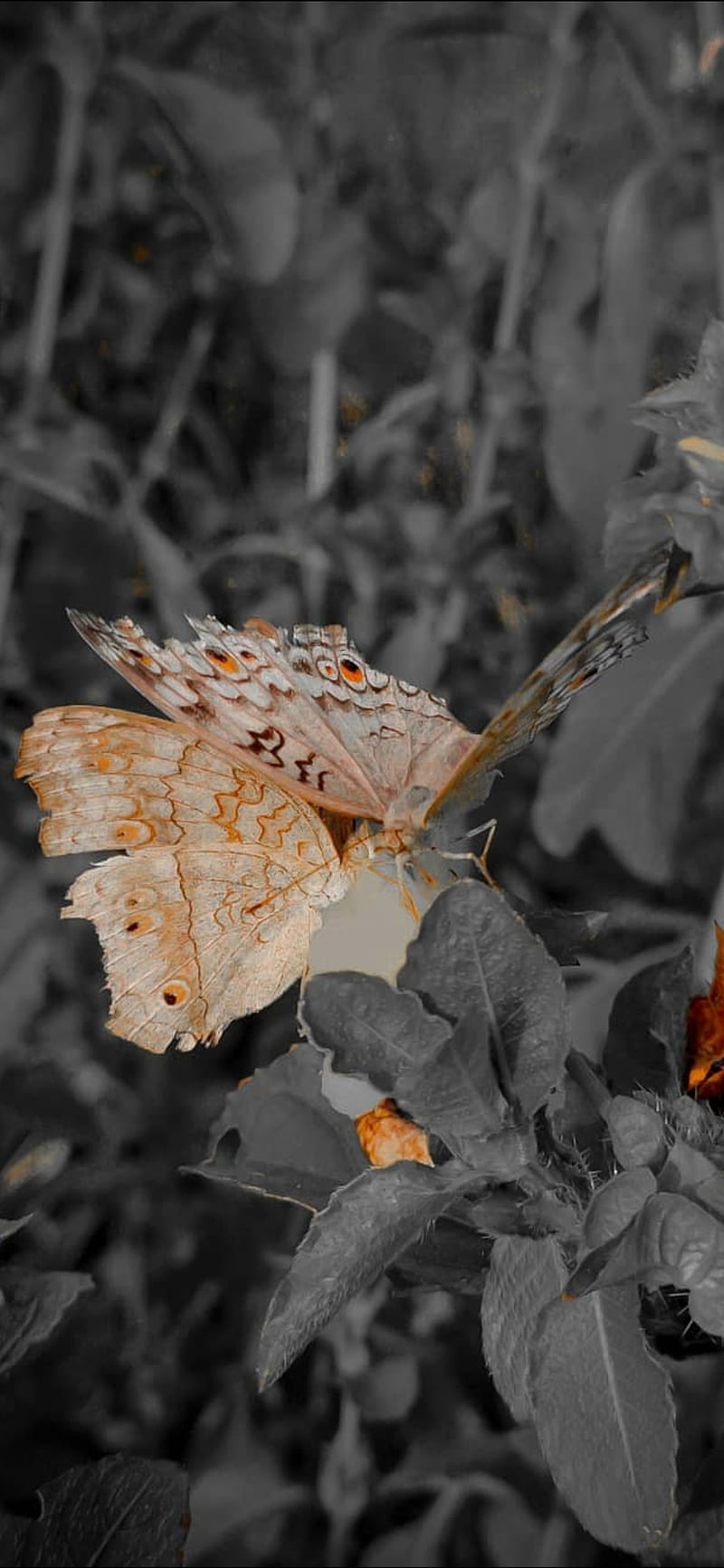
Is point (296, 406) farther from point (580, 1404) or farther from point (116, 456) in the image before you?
point (580, 1404)

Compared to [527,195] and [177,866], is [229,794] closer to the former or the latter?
[177,866]

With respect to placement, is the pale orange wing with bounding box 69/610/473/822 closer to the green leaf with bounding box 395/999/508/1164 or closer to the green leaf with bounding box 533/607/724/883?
the green leaf with bounding box 395/999/508/1164

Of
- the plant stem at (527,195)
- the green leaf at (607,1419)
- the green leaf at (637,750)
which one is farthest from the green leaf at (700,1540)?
the plant stem at (527,195)

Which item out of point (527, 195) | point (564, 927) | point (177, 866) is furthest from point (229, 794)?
Result: point (527, 195)

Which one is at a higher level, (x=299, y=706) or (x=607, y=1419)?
(x=299, y=706)

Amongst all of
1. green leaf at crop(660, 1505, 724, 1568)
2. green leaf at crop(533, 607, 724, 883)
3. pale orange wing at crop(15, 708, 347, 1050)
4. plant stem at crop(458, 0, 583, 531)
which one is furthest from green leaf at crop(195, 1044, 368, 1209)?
plant stem at crop(458, 0, 583, 531)

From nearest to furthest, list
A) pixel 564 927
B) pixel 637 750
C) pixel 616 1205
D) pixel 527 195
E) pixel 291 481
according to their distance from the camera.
Answer: pixel 616 1205
pixel 564 927
pixel 637 750
pixel 527 195
pixel 291 481

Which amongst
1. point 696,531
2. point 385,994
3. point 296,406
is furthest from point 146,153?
point 385,994
